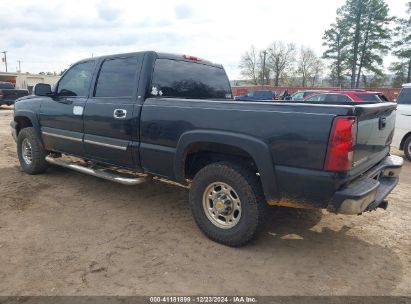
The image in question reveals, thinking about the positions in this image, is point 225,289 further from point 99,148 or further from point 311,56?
point 311,56

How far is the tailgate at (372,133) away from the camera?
10.0ft

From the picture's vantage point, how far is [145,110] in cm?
409

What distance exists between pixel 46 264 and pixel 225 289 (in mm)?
1612

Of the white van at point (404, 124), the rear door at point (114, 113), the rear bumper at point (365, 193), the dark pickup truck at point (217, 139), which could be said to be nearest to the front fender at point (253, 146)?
the dark pickup truck at point (217, 139)

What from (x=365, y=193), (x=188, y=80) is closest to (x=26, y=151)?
(x=188, y=80)

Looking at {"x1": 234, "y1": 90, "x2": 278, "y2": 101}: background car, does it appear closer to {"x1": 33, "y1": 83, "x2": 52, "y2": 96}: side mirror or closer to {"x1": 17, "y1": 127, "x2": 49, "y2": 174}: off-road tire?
{"x1": 33, "y1": 83, "x2": 52, "y2": 96}: side mirror

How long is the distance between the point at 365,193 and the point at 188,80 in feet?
8.74

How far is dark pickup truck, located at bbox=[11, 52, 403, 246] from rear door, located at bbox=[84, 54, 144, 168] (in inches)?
0.6

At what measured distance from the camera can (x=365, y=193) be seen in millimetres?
3047

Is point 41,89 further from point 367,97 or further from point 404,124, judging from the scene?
point 367,97

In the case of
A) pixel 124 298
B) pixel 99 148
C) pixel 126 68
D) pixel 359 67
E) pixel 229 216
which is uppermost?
pixel 359 67

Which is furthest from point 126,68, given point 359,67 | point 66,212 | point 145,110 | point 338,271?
point 359,67

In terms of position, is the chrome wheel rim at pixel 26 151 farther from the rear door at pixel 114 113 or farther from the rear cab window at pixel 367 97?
the rear cab window at pixel 367 97

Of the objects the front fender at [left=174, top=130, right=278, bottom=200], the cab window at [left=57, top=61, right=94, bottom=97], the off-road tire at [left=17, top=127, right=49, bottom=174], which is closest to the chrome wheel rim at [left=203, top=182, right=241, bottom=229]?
the front fender at [left=174, top=130, right=278, bottom=200]
